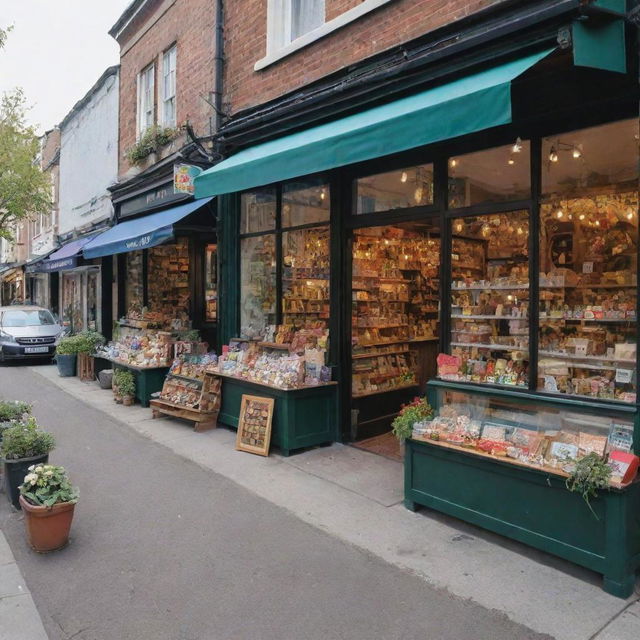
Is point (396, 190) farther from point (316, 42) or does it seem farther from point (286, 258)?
point (316, 42)

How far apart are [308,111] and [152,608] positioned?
568 cm

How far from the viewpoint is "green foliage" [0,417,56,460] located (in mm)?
4910

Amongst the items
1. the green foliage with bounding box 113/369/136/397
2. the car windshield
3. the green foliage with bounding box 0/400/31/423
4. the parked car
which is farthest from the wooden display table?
the car windshield

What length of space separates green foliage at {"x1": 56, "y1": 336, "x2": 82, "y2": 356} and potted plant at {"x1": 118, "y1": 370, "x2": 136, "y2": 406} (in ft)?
10.9

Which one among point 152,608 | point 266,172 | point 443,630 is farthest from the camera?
point 266,172

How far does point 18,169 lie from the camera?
19.7 meters

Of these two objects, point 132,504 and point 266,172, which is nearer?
point 132,504

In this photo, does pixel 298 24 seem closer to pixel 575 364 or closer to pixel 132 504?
pixel 575 364

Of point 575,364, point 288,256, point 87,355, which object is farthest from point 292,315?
point 87,355

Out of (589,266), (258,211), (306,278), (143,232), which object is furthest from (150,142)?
(589,266)

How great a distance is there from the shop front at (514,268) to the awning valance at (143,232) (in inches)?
82.1

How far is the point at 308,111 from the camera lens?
267 inches

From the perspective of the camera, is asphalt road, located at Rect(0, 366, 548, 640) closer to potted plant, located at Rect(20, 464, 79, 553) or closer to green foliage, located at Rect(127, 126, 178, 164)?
potted plant, located at Rect(20, 464, 79, 553)

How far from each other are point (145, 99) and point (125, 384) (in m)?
6.98
